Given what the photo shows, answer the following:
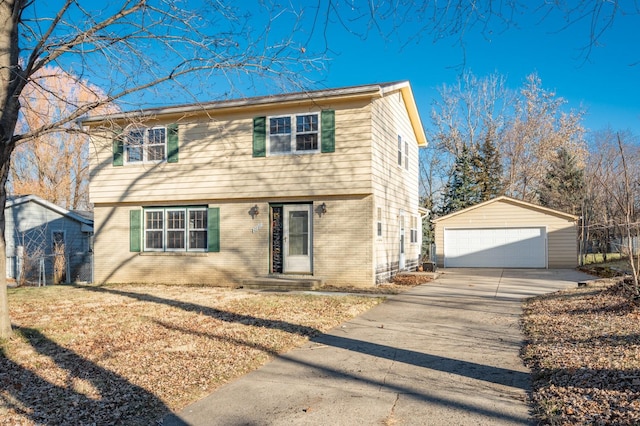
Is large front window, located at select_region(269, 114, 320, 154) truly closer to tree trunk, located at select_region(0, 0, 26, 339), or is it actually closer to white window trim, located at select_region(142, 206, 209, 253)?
white window trim, located at select_region(142, 206, 209, 253)

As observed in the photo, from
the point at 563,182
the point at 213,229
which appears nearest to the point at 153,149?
the point at 213,229

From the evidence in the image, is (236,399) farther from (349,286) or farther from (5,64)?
(349,286)

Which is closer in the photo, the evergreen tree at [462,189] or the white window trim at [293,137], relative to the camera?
the white window trim at [293,137]

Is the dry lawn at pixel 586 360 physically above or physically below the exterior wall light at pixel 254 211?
below

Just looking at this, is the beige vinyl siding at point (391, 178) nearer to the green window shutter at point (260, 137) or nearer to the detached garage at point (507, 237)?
the green window shutter at point (260, 137)

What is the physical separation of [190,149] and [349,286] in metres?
6.39

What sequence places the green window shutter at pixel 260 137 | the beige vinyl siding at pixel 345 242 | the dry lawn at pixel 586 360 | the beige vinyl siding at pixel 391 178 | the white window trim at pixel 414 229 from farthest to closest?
the white window trim at pixel 414 229 → the green window shutter at pixel 260 137 → the beige vinyl siding at pixel 391 178 → the beige vinyl siding at pixel 345 242 → the dry lawn at pixel 586 360

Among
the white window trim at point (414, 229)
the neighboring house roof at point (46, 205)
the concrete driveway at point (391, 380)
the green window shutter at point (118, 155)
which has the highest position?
the green window shutter at point (118, 155)

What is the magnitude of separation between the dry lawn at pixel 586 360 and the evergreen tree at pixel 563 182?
23.9 meters

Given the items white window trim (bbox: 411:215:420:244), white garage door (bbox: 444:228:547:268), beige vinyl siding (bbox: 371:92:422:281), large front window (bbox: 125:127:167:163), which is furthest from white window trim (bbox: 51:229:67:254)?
white garage door (bbox: 444:228:547:268)

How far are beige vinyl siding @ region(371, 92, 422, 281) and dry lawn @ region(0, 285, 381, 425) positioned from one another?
13.6 ft

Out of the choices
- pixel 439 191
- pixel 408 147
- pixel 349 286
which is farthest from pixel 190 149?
pixel 439 191

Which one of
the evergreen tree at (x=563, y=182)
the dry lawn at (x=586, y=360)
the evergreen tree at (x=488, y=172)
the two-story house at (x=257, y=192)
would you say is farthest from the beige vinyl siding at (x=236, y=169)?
the evergreen tree at (x=563, y=182)

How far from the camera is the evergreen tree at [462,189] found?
3084 centimetres
